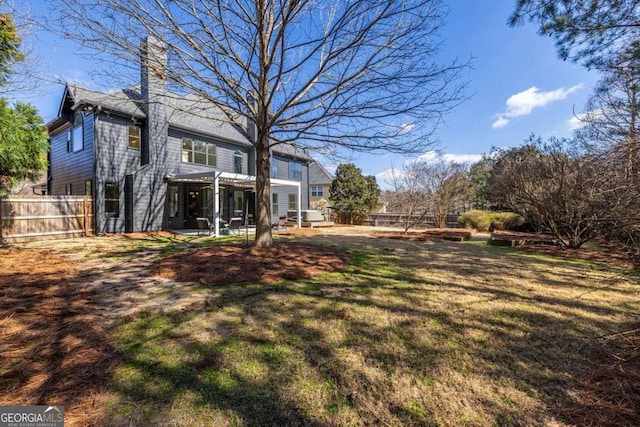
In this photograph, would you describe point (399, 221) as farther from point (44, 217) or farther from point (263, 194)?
point (44, 217)

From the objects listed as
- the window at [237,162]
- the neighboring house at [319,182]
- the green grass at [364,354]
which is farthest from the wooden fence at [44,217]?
the neighboring house at [319,182]

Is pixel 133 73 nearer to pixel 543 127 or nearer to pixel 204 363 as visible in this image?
pixel 204 363

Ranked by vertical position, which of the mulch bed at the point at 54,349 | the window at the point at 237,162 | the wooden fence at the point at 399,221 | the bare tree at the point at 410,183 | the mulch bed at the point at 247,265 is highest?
the window at the point at 237,162

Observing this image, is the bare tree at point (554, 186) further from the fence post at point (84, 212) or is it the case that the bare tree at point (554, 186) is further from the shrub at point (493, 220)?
the fence post at point (84, 212)

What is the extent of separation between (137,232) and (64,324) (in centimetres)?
1136

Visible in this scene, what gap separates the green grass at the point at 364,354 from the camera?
6.38 feet

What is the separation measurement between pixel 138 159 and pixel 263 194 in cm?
948

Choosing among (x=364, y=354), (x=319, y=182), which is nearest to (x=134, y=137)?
(x=364, y=354)

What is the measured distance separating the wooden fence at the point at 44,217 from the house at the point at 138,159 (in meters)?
0.49

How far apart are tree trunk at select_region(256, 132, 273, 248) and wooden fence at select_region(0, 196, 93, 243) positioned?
9.49 m

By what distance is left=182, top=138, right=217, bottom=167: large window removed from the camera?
15031 millimetres

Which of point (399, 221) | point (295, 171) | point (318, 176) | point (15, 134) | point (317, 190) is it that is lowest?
point (399, 221)

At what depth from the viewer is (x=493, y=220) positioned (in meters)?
16.5

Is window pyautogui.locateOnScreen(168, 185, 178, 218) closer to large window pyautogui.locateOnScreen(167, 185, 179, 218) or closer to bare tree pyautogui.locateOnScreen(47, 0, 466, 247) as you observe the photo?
large window pyautogui.locateOnScreen(167, 185, 179, 218)
